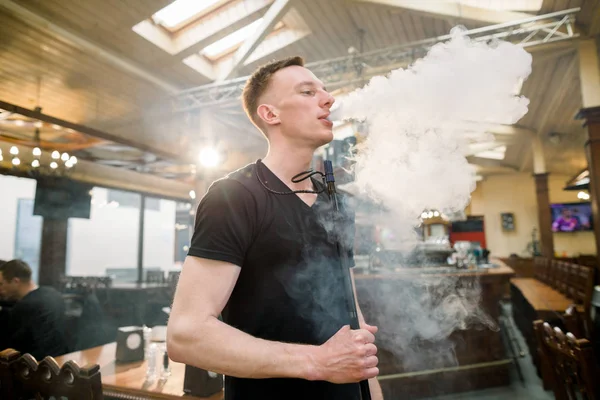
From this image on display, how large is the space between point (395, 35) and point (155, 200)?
712 cm

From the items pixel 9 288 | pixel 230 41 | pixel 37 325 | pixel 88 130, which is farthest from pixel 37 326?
pixel 230 41

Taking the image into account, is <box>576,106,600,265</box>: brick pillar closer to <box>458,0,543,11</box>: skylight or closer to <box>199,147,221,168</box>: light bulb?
<box>458,0,543,11</box>: skylight

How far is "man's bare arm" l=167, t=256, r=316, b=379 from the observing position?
0.81m

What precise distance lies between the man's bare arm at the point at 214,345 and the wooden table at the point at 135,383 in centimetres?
102

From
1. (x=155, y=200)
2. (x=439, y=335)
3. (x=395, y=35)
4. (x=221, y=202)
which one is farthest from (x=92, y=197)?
(x=221, y=202)

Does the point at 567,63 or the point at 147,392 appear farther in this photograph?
the point at 567,63

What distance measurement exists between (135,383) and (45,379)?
674mm

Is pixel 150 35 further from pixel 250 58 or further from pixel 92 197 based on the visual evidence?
pixel 92 197

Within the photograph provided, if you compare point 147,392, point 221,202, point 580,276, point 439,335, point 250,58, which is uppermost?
point 250,58

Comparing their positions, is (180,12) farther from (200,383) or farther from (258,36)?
(200,383)

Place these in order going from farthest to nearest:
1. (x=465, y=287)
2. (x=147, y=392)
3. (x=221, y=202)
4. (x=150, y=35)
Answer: (x=150, y=35)
(x=465, y=287)
(x=147, y=392)
(x=221, y=202)

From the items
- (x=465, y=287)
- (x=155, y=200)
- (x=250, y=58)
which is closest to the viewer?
(x=465, y=287)

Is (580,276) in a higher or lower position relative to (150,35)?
lower

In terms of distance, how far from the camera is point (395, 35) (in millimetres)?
4965
